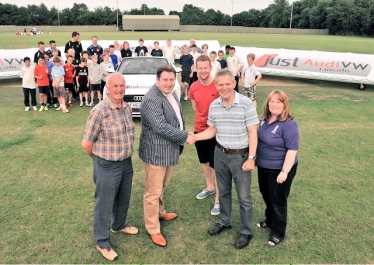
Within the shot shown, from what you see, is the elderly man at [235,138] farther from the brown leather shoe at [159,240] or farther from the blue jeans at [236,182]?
the brown leather shoe at [159,240]

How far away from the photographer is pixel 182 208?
13.4 feet

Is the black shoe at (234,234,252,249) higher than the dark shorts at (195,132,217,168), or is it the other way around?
the dark shorts at (195,132,217,168)

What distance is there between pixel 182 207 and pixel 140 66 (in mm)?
5537

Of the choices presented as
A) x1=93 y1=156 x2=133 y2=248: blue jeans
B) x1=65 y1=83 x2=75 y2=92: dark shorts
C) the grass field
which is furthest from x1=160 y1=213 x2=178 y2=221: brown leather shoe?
x1=65 y1=83 x2=75 y2=92: dark shorts

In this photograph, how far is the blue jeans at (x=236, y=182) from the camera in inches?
123

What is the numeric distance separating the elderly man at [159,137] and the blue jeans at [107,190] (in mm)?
242

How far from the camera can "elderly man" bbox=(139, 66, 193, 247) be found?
2.95m

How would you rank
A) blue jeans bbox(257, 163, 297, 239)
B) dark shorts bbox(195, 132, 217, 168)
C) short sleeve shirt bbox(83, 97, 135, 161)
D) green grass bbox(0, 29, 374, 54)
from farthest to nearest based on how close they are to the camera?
green grass bbox(0, 29, 374, 54) → dark shorts bbox(195, 132, 217, 168) → blue jeans bbox(257, 163, 297, 239) → short sleeve shirt bbox(83, 97, 135, 161)

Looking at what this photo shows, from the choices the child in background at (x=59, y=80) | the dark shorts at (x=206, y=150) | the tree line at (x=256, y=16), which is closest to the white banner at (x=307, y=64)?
the child in background at (x=59, y=80)

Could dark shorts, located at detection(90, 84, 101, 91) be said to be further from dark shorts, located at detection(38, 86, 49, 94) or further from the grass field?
the grass field

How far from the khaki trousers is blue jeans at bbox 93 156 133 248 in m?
0.20

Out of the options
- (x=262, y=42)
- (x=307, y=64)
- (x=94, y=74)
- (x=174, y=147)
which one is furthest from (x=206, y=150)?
(x=262, y=42)

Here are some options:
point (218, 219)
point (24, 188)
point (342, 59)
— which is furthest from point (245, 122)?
point (342, 59)

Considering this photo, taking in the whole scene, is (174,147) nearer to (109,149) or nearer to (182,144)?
(182,144)
